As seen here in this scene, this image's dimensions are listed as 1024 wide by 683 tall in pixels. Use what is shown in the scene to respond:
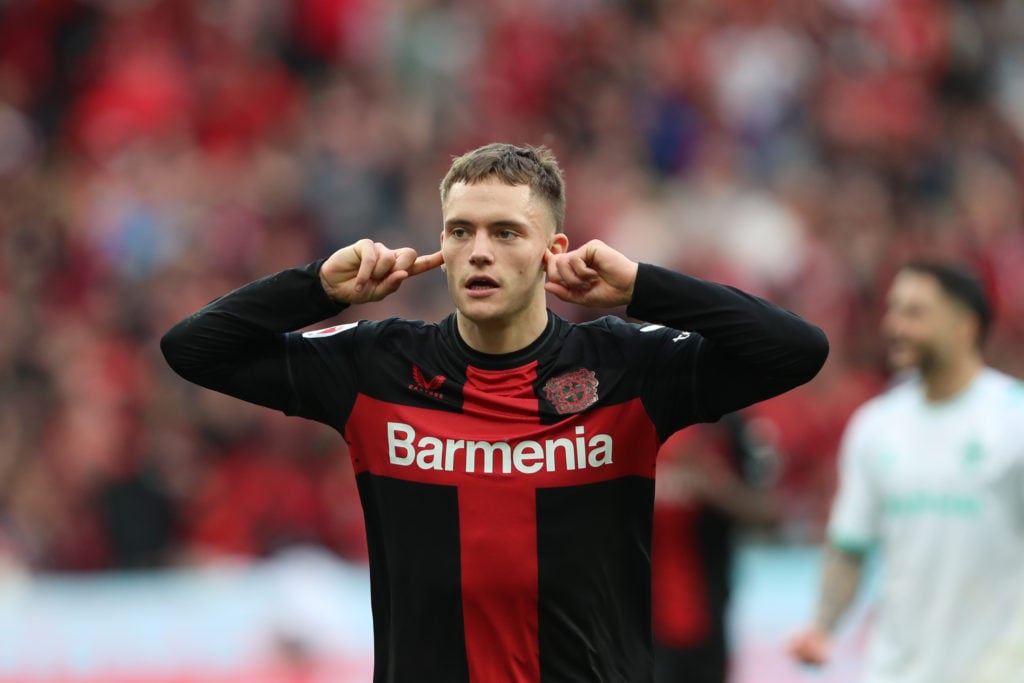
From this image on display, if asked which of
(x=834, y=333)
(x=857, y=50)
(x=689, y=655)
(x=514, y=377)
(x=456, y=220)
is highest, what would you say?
(x=857, y=50)

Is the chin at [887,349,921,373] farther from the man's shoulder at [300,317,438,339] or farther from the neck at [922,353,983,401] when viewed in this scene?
the man's shoulder at [300,317,438,339]

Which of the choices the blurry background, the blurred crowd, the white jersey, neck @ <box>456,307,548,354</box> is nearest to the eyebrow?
neck @ <box>456,307,548,354</box>

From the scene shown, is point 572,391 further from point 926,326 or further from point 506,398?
point 926,326

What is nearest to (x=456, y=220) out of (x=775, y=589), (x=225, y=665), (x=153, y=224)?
(x=225, y=665)

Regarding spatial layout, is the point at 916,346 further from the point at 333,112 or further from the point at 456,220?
the point at 333,112

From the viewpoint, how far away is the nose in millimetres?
4539

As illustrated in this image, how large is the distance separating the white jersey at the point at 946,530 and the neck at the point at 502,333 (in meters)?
2.50

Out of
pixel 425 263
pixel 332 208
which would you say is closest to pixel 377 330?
pixel 425 263

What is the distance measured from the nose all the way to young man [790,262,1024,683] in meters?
2.81

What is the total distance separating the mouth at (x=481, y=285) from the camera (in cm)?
457

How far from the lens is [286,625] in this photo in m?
9.45

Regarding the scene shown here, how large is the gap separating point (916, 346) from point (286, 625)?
417 centimetres

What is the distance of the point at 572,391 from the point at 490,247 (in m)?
0.47

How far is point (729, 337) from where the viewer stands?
4504 millimetres
